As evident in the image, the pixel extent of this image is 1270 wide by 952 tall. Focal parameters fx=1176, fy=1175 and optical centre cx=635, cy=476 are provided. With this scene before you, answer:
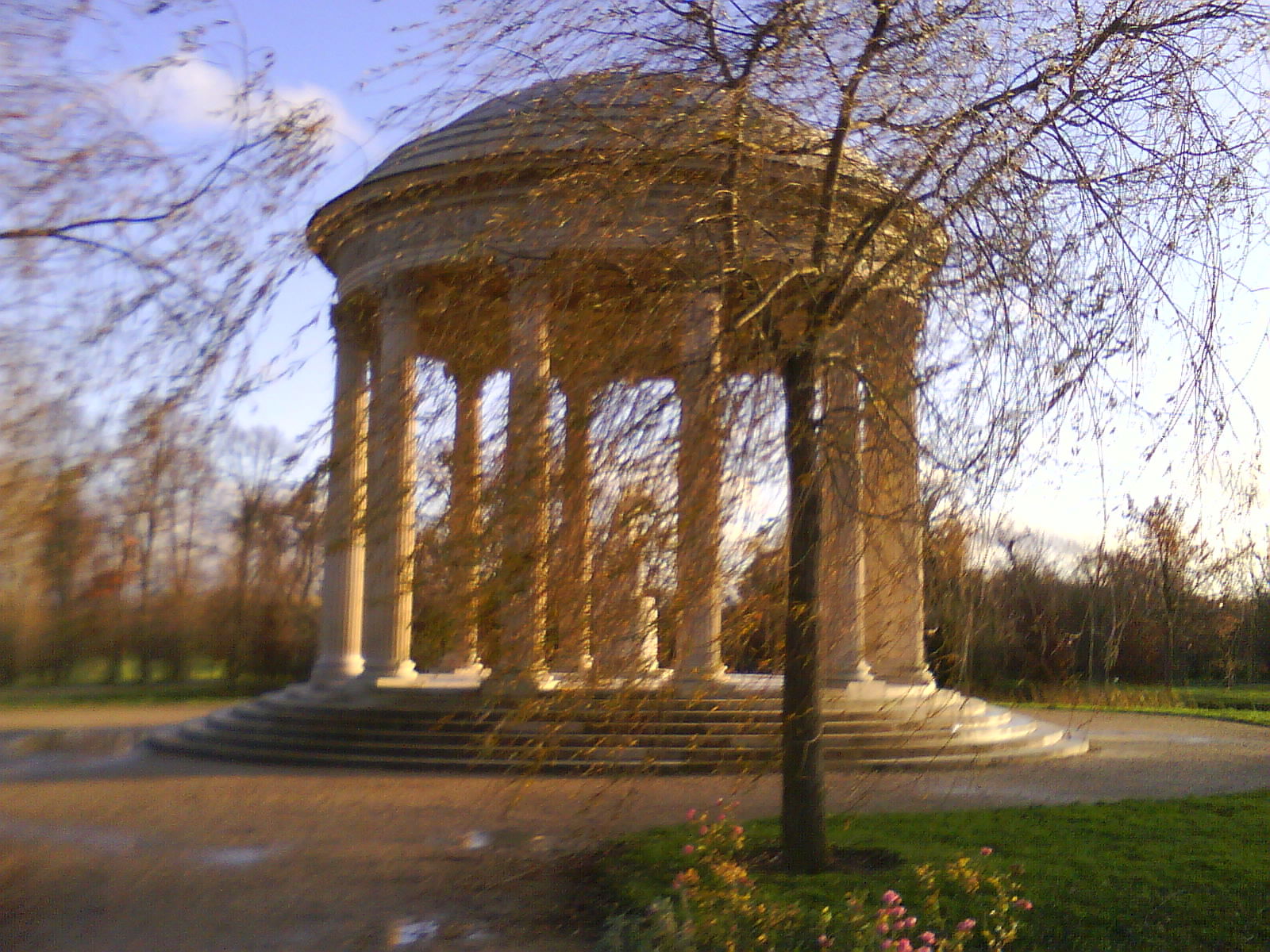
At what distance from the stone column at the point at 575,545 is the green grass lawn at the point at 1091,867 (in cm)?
319

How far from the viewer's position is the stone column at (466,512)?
11.5 metres

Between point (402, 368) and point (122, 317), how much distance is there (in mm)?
3470

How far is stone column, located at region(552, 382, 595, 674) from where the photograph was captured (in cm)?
1126

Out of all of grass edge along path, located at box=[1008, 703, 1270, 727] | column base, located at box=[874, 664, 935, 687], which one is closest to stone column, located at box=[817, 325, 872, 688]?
column base, located at box=[874, 664, 935, 687]

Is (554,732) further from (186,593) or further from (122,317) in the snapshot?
(186,593)

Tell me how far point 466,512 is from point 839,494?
3828 millimetres

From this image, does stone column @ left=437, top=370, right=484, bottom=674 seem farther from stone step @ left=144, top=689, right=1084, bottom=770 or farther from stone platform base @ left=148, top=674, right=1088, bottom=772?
stone step @ left=144, top=689, right=1084, bottom=770

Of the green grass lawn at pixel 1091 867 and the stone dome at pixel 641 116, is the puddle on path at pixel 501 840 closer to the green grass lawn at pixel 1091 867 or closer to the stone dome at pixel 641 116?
the green grass lawn at pixel 1091 867

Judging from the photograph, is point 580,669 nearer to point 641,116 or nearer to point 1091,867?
point 641,116

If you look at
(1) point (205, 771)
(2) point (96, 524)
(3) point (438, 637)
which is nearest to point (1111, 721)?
(1) point (205, 771)

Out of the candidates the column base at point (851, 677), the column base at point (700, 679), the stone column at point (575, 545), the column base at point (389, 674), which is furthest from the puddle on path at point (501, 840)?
the column base at point (389, 674)

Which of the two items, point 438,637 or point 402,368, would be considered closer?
point 438,637

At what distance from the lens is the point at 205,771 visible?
1022 inches

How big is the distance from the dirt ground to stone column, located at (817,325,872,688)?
2160mm
